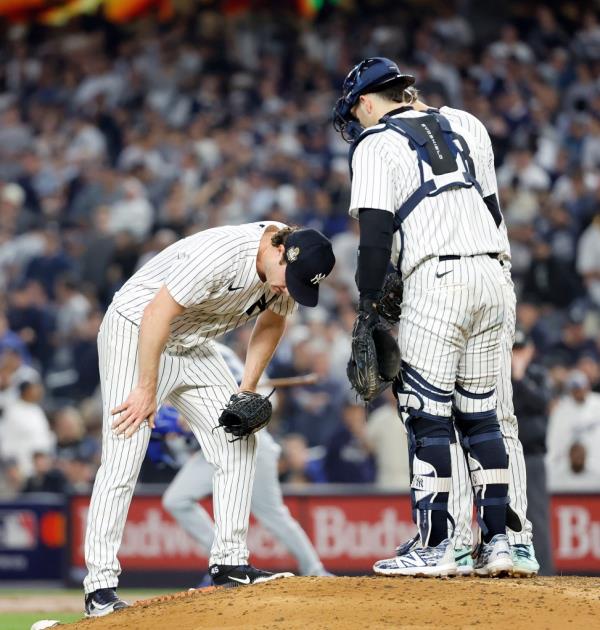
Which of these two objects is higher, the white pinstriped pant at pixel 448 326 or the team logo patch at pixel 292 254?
the team logo patch at pixel 292 254

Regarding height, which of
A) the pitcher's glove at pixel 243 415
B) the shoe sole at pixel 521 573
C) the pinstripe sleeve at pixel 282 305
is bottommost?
the shoe sole at pixel 521 573

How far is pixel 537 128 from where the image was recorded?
16.8m

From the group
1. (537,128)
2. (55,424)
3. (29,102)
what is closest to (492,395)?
(55,424)

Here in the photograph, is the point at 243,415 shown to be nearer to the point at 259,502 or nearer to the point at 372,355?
the point at 372,355

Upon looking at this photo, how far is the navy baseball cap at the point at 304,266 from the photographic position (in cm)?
610

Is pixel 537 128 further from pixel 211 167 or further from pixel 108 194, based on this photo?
pixel 108 194

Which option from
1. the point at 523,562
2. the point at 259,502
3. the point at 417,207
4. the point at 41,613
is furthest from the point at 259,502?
the point at 417,207

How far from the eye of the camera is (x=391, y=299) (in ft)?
21.4

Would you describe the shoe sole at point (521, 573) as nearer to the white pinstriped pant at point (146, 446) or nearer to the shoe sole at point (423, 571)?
the shoe sole at point (423, 571)

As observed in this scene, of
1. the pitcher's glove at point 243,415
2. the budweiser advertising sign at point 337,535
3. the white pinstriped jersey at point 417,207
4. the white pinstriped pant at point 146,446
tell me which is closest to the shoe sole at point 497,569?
the white pinstriped pant at point 146,446

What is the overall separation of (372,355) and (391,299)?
0.53m

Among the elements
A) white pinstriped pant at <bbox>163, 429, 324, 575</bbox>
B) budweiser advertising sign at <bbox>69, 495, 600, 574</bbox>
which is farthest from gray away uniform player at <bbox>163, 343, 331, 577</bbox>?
budweiser advertising sign at <bbox>69, 495, 600, 574</bbox>

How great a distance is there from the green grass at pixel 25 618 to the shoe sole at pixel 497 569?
3.45m

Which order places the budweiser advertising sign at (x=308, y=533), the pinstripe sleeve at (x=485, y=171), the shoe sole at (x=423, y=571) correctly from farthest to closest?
1. the budweiser advertising sign at (x=308, y=533)
2. the pinstripe sleeve at (x=485, y=171)
3. the shoe sole at (x=423, y=571)
